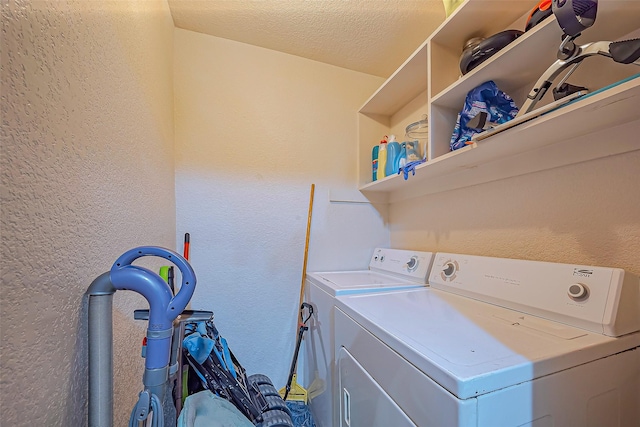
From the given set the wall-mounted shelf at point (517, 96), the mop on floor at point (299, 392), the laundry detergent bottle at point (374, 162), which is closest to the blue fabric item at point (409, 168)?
the wall-mounted shelf at point (517, 96)

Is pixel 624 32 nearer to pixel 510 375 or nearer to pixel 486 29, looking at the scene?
pixel 486 29

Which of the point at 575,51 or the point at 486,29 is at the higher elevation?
the point at 486,29

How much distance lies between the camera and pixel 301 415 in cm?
156

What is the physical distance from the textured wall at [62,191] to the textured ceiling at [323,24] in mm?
825

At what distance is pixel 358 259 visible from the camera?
2.05 metres

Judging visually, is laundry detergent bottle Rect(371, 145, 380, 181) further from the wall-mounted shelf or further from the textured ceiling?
the textured ceiling

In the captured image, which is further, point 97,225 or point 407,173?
point 407,173

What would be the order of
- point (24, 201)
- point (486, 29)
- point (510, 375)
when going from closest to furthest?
point (24, 201)
point (510, 375)
point (486, 29)

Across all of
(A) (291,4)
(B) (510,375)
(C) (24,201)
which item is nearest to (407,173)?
(B) (510,375)

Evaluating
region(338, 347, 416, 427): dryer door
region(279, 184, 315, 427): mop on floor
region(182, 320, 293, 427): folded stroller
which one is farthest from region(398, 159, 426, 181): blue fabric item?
region(182, 320, 293, 427): folded stroller

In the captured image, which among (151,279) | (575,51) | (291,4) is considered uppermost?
(291,4)

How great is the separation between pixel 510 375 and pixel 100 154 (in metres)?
1.16

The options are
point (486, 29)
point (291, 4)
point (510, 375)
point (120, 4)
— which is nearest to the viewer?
point (510, 375)

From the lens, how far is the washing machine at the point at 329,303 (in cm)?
125
